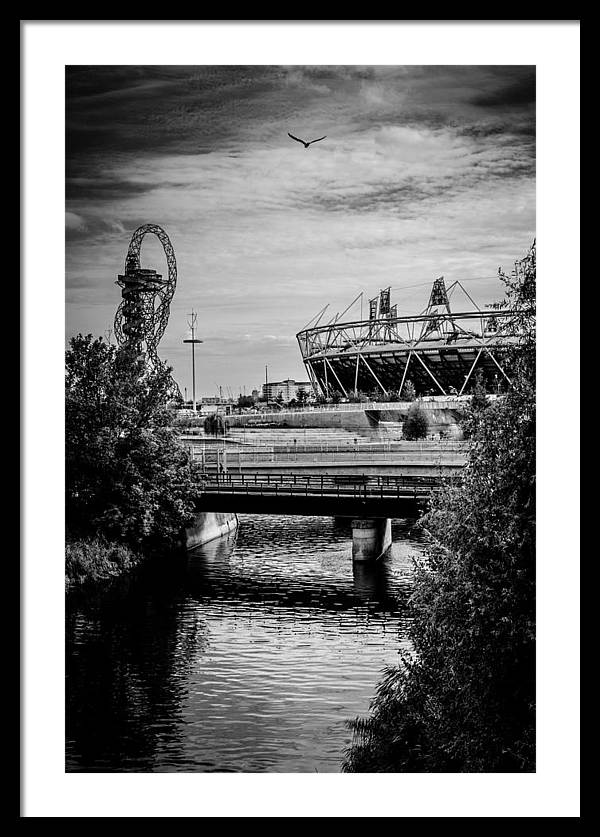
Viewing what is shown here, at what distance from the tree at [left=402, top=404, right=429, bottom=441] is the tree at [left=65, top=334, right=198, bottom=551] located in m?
14.2

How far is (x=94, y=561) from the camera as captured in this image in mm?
14539

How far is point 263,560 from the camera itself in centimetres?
1711

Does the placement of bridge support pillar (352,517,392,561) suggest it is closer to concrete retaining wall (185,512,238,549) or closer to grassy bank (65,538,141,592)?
concrete retaining wall (185,512,238,549)

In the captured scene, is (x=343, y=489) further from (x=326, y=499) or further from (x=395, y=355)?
(x=395, y=355)

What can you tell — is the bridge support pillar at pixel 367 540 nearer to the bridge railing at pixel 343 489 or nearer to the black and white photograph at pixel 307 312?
the bridge railing at pixel 343 489

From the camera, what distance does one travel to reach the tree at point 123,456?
1502 centimetres

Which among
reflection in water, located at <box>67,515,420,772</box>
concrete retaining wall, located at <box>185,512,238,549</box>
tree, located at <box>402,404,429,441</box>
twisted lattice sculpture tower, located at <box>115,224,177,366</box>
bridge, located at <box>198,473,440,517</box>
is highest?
twisted lattice sculpture tower, located at <box>115,224,177,366</box>

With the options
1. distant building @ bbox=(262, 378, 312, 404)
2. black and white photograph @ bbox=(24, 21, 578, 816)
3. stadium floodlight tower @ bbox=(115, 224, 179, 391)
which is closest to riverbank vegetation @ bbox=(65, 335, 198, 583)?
black and white photograph @ bbox=(24, 21, 578, 816)

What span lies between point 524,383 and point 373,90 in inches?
104

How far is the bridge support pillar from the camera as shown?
16859 mm

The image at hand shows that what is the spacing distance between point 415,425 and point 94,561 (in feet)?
60.1
